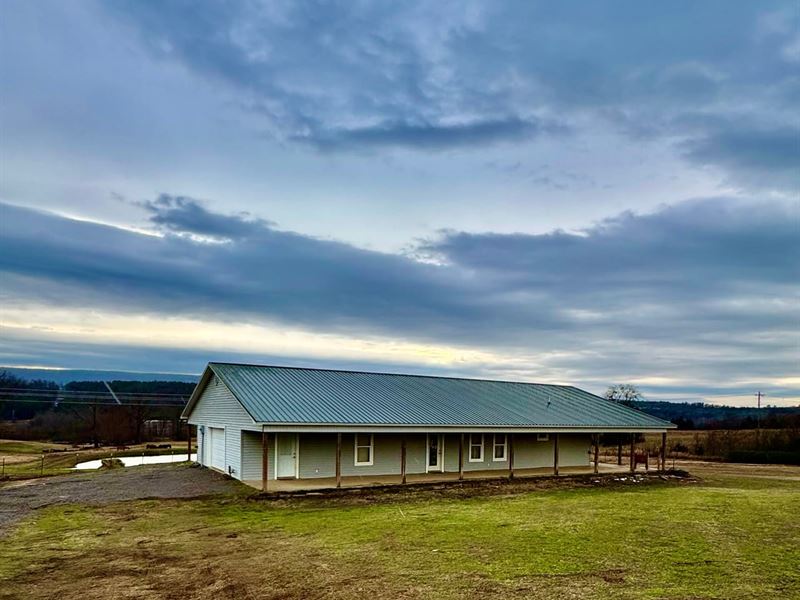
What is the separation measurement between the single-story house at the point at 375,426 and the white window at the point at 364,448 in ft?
0.12

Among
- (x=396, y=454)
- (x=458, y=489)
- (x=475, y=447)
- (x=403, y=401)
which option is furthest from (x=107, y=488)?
(x=475, y=447)

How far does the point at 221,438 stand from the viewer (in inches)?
996

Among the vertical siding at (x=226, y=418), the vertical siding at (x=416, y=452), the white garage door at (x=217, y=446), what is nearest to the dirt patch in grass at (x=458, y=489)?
the vertical siding at (x=416, y=452)

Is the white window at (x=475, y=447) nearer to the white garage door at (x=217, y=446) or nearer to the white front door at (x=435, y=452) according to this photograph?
the white front door at (x=435, y=452)

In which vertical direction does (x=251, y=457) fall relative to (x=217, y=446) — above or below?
above

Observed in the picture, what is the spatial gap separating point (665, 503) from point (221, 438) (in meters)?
16.4

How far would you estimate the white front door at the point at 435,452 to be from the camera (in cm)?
2558

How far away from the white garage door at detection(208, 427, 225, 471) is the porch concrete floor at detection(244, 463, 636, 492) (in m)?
3.67

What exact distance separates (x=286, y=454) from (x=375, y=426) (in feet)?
11.2

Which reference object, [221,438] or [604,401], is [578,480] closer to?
[604,401]

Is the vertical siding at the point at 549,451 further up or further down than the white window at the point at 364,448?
further down

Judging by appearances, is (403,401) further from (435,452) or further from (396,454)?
(435,452)

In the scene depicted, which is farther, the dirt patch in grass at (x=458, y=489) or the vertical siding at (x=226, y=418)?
the vertical siding at (x=226, y=418)

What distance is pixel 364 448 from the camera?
2400cm
